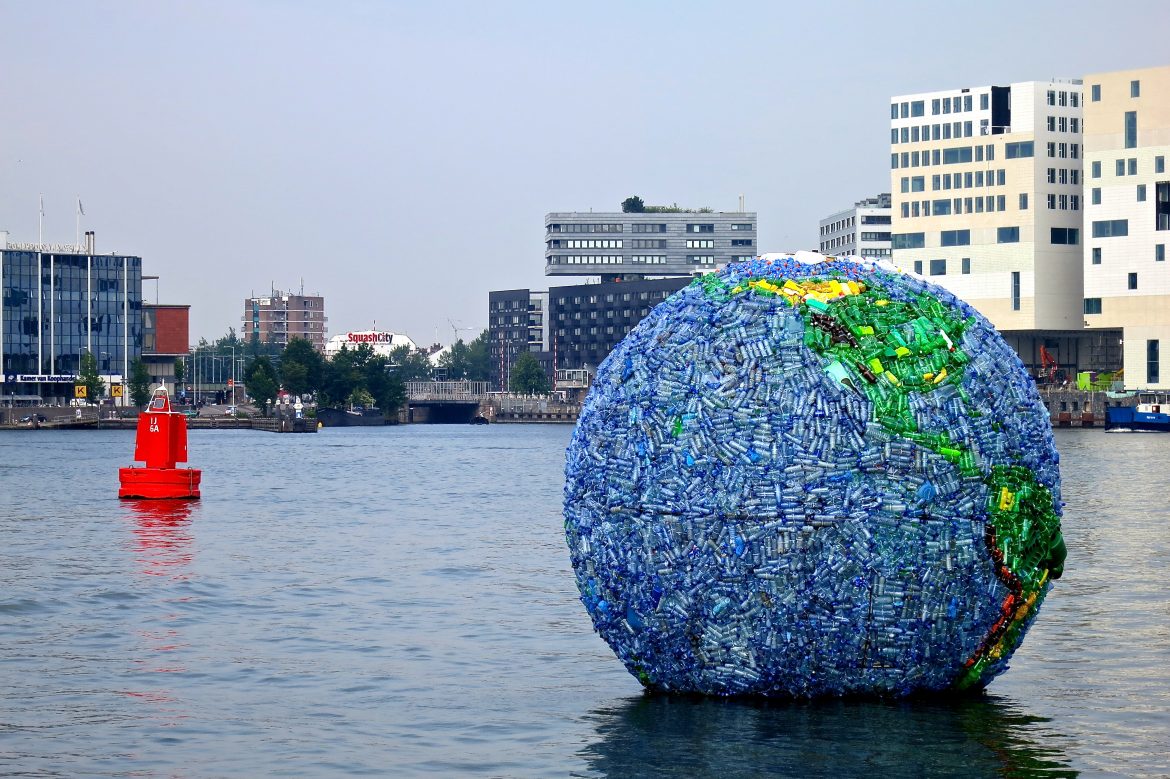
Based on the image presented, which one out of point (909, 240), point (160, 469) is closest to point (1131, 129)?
point (909, 240)

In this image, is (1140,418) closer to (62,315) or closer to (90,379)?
(90,379)

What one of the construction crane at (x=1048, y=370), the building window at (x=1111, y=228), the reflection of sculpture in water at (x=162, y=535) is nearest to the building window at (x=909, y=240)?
the construction crane at (x=1048, y=370)

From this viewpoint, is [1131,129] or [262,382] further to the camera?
[262,382]

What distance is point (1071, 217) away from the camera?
141500mm

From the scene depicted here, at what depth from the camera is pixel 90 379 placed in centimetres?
17625

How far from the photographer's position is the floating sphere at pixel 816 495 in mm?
12500

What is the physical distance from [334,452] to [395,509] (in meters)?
65.3

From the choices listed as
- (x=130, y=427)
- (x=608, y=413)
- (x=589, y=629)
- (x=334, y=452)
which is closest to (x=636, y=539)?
(x=608, y=413)

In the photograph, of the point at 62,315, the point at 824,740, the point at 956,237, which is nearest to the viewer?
the point at 824,740

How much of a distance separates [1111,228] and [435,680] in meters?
125

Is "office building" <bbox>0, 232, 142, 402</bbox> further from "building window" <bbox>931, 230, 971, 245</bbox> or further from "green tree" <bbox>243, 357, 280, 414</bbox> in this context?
"building window" <bbox>931, 230, 971, 245</bbox>

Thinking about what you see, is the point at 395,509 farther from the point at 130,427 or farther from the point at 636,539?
the point at 130,427

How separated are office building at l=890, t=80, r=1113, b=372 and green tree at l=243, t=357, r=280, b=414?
79.5m

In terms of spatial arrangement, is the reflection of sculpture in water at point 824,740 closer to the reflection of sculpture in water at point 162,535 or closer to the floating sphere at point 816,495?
the floating sphere at point 816,495
